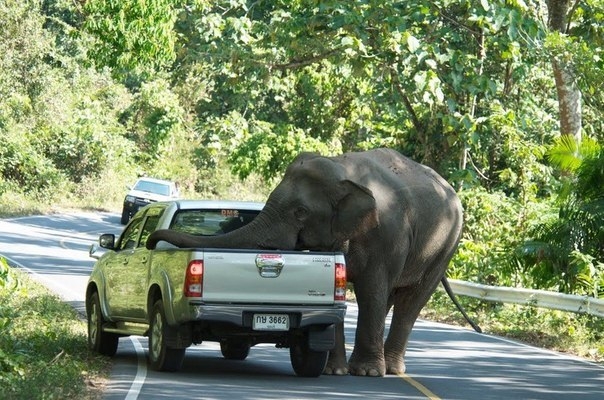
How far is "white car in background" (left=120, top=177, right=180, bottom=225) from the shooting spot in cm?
5109

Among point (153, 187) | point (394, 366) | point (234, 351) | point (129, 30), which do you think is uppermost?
point (129, 30)

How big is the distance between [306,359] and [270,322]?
104 cm

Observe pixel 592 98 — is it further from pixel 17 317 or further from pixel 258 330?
pixel 258 330

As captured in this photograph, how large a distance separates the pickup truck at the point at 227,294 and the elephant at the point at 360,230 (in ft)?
1.68

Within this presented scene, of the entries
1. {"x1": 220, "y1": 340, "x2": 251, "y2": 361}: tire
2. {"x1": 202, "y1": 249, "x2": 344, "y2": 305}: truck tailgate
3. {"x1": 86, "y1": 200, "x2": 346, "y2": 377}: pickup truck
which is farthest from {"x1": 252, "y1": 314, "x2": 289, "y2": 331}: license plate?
{"x1": 220, "y1": 340, "x2": 251, "y2": 361}: tire

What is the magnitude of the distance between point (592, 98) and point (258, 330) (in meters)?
Result: 14.7

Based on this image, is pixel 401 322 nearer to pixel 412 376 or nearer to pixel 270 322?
pixel 412 376

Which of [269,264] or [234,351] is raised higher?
[269,264]

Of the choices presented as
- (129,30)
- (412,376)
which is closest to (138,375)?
(412,376)

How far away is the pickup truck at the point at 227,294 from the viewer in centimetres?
1434

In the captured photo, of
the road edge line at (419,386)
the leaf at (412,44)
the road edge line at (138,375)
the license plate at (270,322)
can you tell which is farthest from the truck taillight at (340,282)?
the leaf at (412,44)

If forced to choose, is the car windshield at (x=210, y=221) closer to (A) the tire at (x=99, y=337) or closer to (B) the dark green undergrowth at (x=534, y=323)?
(A) the tire at (x=99, y=337)

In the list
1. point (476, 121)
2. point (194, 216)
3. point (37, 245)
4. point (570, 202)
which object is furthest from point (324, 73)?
point (194, 216)

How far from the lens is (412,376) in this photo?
1633 centimetres
